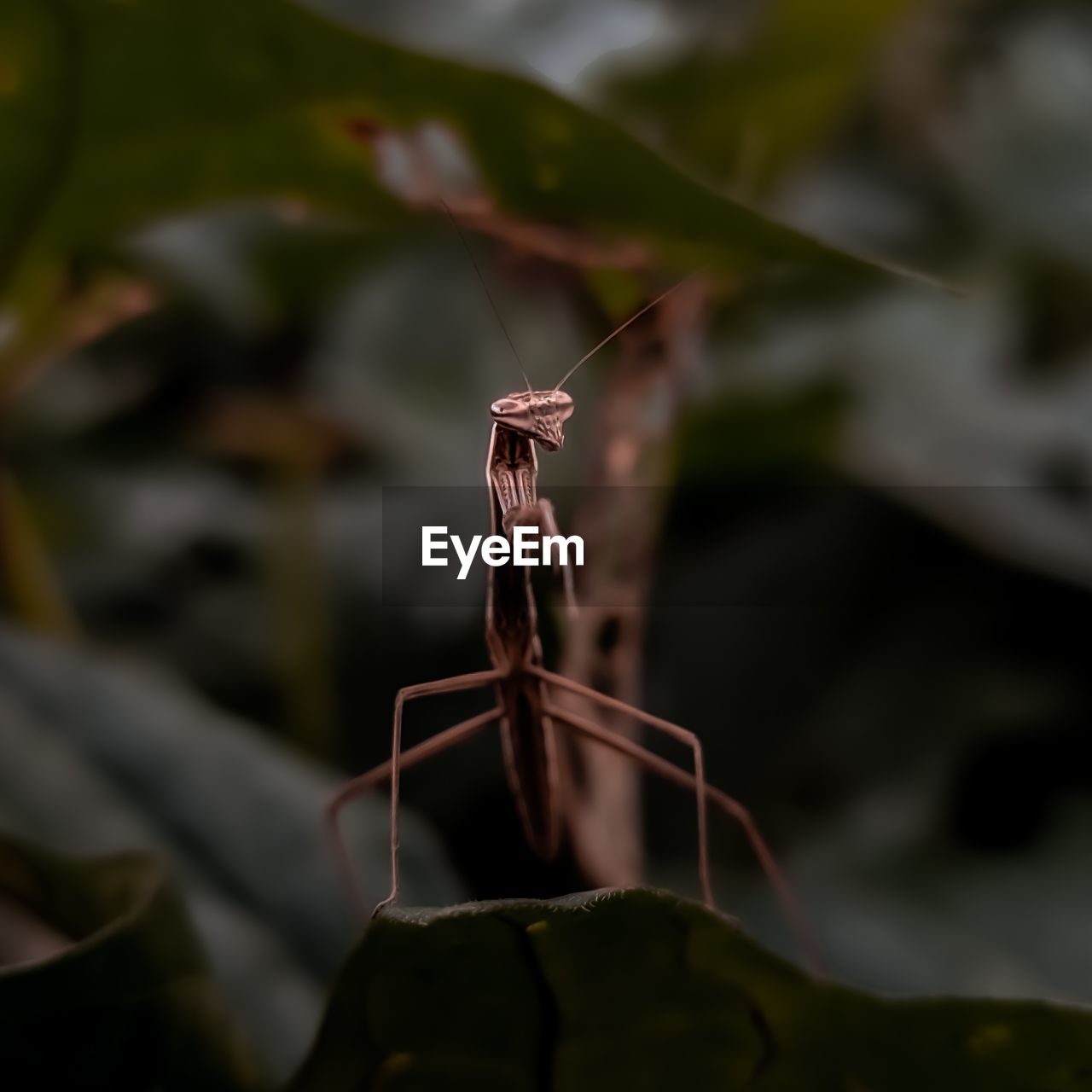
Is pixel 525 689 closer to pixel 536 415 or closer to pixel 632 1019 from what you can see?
pixel 536 415

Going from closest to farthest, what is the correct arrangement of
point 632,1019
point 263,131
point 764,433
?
1. point 632,1019
2. point 263,131
3. point 764,433

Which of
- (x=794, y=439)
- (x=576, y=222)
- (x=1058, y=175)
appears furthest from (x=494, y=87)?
(x=1058, y=175)

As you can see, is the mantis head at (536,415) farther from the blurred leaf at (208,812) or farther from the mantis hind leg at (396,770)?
the blurred leaf at (208,812)

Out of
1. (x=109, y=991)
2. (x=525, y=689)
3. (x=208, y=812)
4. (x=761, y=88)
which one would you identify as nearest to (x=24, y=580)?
(x=208, y=812)

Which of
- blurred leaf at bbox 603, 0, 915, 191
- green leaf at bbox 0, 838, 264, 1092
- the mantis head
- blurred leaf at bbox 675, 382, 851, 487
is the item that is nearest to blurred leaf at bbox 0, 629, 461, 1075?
green leaf at bbox 0, 838, 264, 1092

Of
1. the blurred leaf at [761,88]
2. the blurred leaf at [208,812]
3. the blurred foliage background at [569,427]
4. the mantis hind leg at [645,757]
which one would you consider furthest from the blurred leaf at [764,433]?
the blurred leaf at [208,812]

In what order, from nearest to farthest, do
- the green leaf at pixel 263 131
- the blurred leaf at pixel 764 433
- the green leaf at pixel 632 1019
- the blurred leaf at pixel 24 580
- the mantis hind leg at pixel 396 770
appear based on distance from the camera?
the green leaf at pixel 632 1019
the green leaf at pixel 263 131
the mantis hind leg at pixel 396 770
the blurred leaf at pixel 24 580
the blurred leaf at pixel 764 433

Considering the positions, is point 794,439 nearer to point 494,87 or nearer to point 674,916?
point 494,87
